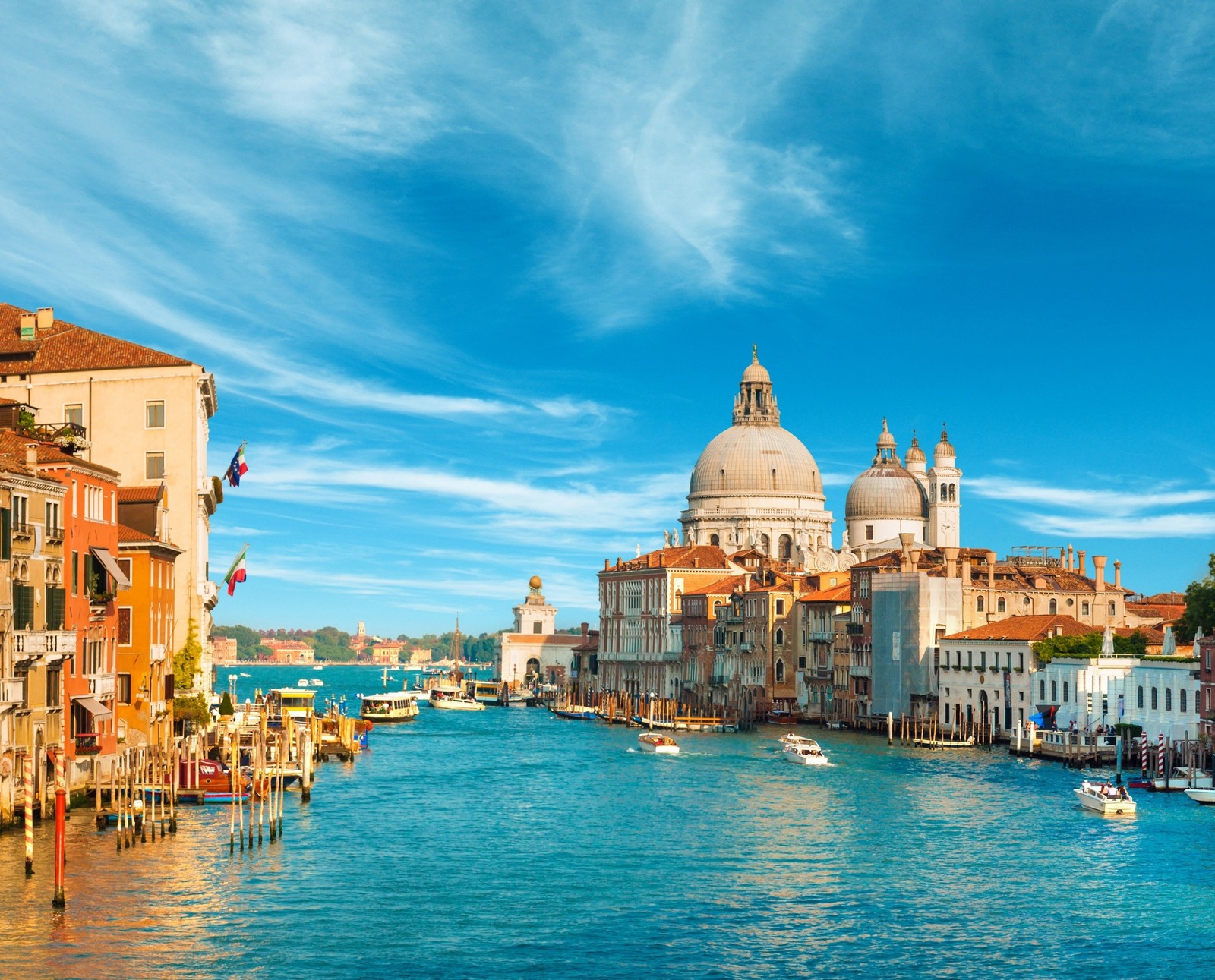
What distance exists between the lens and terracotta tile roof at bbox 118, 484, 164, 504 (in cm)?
5128

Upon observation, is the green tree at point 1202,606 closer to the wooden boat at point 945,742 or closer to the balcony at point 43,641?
the wooden boat at point 945,742

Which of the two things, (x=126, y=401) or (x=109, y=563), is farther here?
(x=126, y=401)

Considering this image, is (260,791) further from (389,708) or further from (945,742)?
(389,708)

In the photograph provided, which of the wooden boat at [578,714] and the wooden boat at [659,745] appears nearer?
the wooden boat at [659,745]

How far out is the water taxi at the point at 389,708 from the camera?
351 ft

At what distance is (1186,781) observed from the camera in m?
53.6

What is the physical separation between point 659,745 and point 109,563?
119 feet

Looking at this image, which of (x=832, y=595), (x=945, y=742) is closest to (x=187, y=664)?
(x=945, y=742)

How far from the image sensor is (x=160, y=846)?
126 feet

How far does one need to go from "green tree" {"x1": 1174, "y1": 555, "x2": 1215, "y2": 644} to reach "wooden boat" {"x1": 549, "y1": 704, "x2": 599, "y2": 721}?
173ft

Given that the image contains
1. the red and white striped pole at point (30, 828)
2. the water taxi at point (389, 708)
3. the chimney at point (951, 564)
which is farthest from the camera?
the water taxi at point (389, 708)

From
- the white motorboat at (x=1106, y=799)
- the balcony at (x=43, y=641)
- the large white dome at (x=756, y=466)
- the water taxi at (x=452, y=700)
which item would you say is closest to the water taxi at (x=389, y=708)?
the water taxi at (x=452, y=700)

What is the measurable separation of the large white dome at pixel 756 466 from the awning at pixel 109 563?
340ft

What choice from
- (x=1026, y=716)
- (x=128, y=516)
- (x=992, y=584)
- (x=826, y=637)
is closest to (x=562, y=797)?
(x=128, y=516)
